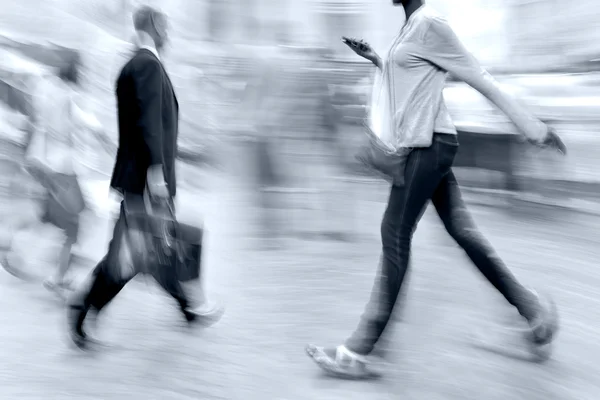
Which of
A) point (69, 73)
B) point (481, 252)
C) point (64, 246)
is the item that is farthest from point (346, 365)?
point (69, 73)

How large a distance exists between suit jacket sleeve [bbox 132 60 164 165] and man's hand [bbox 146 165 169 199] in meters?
0.03

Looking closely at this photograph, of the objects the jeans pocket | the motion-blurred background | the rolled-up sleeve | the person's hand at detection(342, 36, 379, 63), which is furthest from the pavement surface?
the person's hand at detection(342, 36, 379, 63)

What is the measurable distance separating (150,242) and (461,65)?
5.23ft

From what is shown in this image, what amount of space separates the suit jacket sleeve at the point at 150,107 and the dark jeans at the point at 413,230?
109 cm

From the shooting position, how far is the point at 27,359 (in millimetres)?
4242

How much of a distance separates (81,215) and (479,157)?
576cm

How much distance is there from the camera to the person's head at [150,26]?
14.6ft

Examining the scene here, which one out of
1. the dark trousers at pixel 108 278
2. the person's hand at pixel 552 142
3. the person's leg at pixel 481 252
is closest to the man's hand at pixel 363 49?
the person's leg at pixel 481 252

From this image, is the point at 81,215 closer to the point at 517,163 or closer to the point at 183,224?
the point at 183,224

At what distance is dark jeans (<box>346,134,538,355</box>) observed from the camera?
12.6ft

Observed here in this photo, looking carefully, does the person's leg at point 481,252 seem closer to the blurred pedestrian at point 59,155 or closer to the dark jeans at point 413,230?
the dark jeans at point 413,230

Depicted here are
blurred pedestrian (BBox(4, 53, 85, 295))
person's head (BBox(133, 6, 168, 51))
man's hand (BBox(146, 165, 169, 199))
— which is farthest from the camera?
blurred pedestrian (BBox(4, 53, 85, 295))

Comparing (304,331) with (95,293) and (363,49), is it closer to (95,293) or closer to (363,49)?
(95,293)

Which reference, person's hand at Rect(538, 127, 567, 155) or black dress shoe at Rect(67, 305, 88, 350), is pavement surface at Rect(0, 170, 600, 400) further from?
person's hand at Rect(538, 127, 567, 155)
